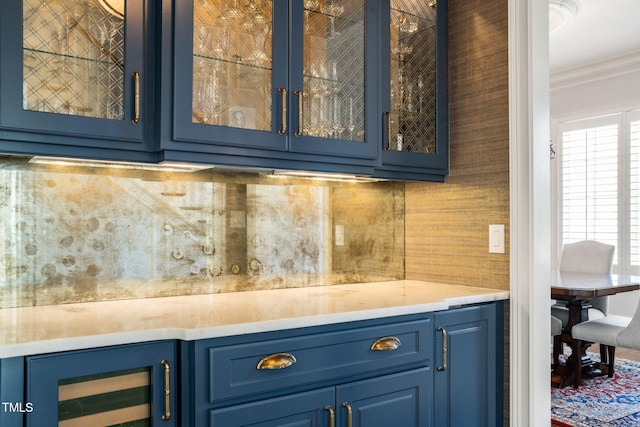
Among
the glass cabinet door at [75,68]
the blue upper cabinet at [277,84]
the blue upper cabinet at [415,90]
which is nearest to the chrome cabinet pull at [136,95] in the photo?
the glass cabinet door at [75,68]

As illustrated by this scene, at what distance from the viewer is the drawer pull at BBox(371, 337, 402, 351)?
1.79m

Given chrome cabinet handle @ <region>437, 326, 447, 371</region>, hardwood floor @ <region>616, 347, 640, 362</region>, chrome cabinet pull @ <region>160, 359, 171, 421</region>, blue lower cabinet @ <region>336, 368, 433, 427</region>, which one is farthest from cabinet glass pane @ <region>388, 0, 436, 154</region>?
hardwood floor @ <region>616, 347, 640, 362</region>

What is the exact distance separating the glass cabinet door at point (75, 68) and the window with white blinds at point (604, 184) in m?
5.23

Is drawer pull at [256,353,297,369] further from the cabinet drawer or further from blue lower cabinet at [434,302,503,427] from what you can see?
blue lower cabinet at [434,302,503,427]

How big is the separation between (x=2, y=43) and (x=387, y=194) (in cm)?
173

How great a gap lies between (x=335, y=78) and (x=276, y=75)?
0.28 meters

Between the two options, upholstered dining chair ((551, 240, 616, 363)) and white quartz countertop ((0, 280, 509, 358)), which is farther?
upholstered dining chair ((551, 240, 616, 363))

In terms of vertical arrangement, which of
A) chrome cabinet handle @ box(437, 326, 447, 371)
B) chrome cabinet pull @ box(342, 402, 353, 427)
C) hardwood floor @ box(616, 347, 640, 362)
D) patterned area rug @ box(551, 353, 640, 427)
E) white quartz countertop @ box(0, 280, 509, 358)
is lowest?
hardwood floor @ box(616, 347, 640, 362)

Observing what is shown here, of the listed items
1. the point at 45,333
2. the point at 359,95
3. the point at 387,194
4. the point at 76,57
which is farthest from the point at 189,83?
the point at 387,194

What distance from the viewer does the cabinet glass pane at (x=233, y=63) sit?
1753 mm

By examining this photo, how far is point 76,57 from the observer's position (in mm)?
1581

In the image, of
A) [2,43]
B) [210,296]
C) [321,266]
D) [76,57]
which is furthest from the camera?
[321,266]

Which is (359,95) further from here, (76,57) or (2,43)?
(2,43)

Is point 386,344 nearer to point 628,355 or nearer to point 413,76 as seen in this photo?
point 413,76
